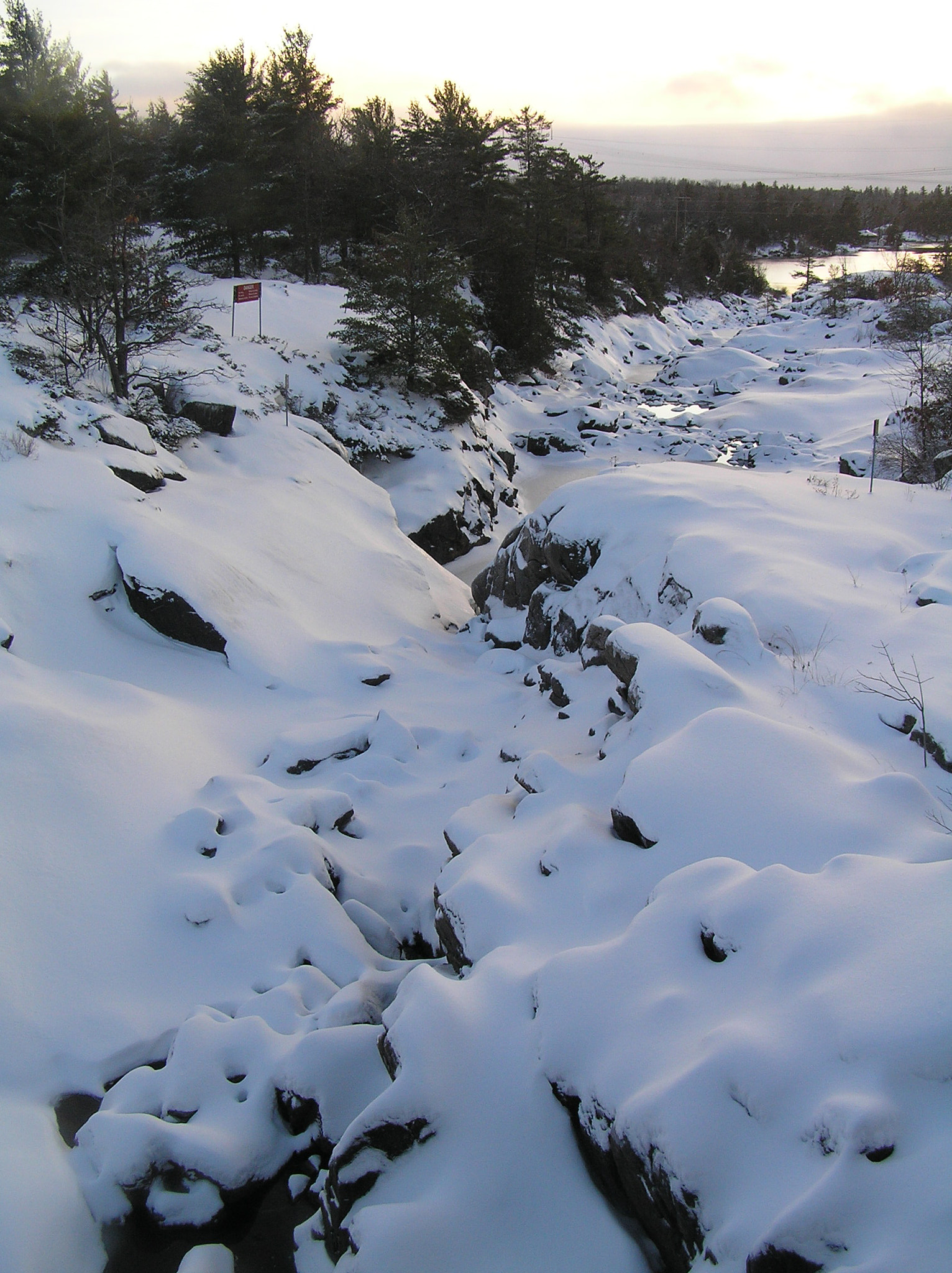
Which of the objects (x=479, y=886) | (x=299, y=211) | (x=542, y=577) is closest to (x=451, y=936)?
(x=479, y=886)

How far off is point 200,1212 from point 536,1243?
173 centimetres

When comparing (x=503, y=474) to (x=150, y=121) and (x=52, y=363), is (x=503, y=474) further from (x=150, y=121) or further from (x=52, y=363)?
(x=150, y=121)

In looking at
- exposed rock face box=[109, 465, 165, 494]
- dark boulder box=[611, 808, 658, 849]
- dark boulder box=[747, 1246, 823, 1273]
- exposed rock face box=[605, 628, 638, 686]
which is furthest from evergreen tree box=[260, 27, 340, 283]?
dark boulder box=[747, 1246, 823, 1273]

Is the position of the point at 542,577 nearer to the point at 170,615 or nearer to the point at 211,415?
the point at 170,615

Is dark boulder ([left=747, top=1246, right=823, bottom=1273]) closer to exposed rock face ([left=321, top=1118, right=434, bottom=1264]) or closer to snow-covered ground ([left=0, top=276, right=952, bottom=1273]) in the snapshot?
snow-covered ground ([left=0, top=276, right=952, bottom=1273])

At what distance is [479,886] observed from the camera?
4.70m

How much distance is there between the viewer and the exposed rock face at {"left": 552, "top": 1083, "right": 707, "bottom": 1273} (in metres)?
2.63

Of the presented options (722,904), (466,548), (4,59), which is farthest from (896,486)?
(4,59)

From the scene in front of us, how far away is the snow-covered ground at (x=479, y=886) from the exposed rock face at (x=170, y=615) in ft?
0.18

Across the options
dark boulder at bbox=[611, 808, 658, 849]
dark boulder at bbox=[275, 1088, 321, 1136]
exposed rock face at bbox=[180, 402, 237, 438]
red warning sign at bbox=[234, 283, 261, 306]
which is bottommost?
dark boulder at bbox=[275, 1088, 321, 1136]

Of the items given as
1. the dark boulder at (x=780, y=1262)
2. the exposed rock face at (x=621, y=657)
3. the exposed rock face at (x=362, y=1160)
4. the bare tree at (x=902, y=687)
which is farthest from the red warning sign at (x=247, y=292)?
the dark boulder at (x=780, y=1262)

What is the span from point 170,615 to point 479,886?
5698 mm

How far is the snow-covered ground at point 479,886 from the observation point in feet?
9.13

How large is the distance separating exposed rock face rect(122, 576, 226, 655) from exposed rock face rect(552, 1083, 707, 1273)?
690 centimetres
